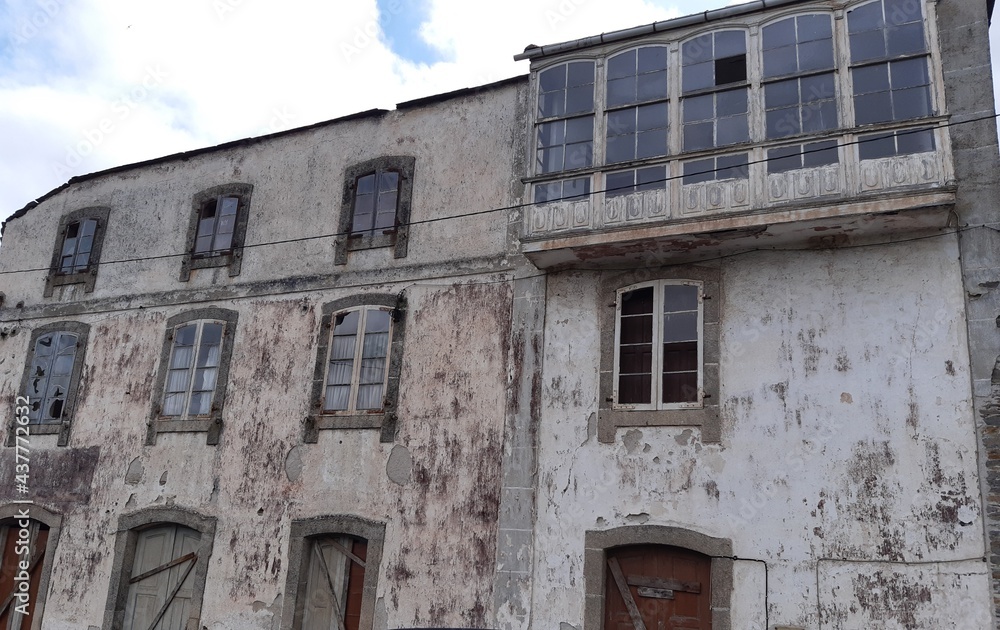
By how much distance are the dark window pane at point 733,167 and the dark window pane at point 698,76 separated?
3.74ft

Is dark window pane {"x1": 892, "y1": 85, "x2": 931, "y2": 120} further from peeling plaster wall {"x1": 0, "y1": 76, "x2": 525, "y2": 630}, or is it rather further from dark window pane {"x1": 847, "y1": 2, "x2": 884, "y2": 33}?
peeling plaster wall {"x1": 0, "y1": 76, "x2": 525, "y2": 630}

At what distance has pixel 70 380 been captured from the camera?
15055mm

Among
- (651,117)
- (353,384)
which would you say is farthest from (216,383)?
(651,117)

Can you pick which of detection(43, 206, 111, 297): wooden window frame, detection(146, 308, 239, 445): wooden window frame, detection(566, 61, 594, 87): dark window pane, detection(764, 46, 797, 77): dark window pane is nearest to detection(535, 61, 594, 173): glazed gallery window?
detection(566, 61, 594, 87): dark window pane

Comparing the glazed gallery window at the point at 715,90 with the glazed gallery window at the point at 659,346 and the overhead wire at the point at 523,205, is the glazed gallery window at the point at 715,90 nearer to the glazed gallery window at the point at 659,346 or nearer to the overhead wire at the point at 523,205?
the overhead wire at the point at 523,205

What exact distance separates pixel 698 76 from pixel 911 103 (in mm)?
2551

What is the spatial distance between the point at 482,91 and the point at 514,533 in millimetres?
6601

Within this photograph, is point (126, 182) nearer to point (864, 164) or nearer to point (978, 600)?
point (864, 164)

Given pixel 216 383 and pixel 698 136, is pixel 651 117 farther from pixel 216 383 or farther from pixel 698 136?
pixel 216 383

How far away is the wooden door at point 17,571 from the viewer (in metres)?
14.1

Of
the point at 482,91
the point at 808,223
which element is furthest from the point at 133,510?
the point at 808,223

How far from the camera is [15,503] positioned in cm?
1476

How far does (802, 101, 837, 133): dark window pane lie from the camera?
9969mm

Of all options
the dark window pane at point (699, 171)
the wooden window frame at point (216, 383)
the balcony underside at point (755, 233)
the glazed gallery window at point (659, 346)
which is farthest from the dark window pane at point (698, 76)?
the wooden window frame at point (216, 383)
